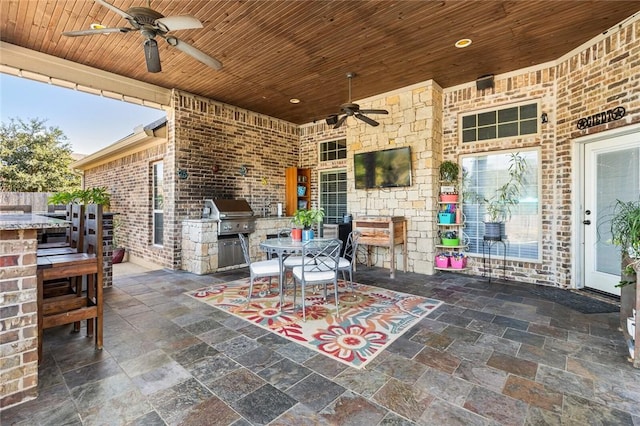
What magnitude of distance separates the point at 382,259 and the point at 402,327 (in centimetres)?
296

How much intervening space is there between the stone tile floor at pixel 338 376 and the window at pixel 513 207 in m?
1.67

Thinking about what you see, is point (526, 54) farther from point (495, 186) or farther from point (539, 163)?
point (495, 186)

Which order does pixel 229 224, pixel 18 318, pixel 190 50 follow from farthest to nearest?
1. pixel 229 224
2. pixel 190 50
3. pixel 18 318

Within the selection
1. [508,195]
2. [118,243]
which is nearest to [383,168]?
[508,195]

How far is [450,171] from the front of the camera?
5.23m

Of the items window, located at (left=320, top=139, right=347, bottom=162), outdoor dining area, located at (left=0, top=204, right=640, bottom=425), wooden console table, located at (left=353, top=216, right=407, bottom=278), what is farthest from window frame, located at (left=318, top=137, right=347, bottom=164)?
outdoor dining area, located at (left=0, top=204, right=640, bottom=425)

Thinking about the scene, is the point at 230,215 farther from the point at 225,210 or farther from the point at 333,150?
the point at 333,150

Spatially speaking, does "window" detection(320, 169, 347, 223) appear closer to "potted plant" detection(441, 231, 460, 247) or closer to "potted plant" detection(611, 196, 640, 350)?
"potted plant" detection(441, 231, 460, 247)

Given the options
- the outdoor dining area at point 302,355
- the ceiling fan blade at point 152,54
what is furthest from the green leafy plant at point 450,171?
the ceiling fan blade at point 152,54

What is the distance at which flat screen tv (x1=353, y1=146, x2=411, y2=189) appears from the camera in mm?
5379

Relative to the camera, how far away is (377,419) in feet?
5.45

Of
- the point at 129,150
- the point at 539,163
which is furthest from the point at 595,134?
the point at 129,150

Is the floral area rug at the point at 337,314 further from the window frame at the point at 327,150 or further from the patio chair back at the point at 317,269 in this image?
the window frame at the point at 327,150

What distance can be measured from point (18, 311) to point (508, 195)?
5939 mm
